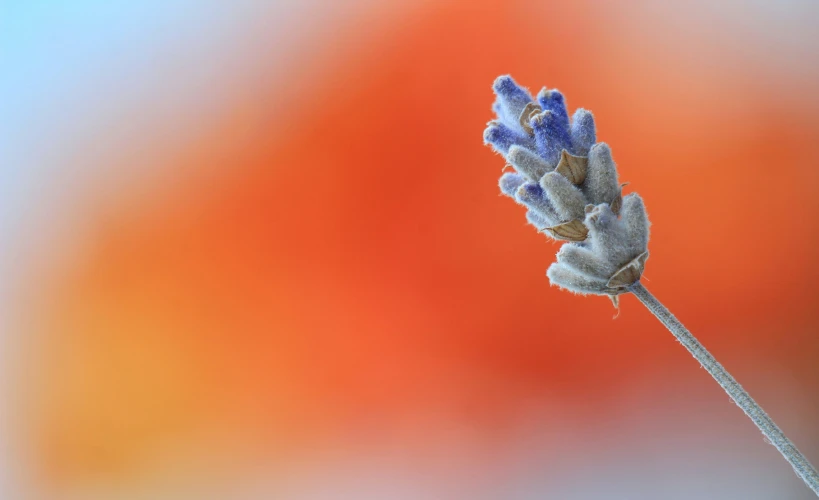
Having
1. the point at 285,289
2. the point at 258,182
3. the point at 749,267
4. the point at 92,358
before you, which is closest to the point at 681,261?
the point at 749,267

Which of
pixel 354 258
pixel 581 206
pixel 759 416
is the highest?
pixel 354 258

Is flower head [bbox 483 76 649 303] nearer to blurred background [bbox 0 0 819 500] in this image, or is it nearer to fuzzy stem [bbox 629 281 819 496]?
fuzzy stem [bbox 629 281 819 496]

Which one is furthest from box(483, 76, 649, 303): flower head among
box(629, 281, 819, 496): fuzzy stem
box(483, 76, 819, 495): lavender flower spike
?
box(629, 281, 819, 496): fuzzy stem

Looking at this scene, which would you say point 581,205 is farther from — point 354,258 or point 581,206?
point 354,258

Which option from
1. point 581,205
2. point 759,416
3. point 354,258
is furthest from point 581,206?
point 354,258

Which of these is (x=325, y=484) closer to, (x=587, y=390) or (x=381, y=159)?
(x=587, y=390)
